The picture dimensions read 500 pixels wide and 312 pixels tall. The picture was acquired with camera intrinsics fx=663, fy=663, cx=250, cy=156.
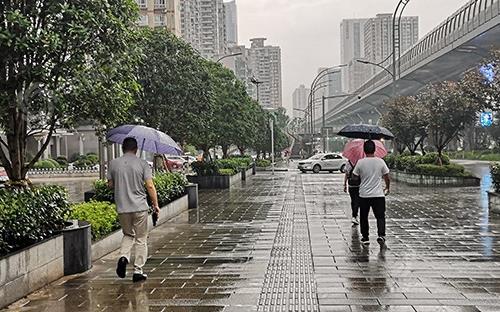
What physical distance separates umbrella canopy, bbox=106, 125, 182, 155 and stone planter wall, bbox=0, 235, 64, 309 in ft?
7.68

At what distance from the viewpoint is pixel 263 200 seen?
20422 mm

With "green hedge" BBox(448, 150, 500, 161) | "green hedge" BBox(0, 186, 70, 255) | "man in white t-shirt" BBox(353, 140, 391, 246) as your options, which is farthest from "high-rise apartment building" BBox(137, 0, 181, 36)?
"green hedge" BBox(0, 186, 70, 255)

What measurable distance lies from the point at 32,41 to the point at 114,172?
1.95 m

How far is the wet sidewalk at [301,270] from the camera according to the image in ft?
23.1

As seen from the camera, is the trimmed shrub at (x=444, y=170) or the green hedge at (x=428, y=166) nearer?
the trimmed shrub at (x=444, y=170)

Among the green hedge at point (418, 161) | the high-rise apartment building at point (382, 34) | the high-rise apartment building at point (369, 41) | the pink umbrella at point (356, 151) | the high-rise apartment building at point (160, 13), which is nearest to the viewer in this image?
the pink umbrella at point (356, 151)

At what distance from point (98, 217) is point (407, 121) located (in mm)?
22896

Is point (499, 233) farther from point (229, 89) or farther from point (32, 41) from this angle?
point (229, 89)

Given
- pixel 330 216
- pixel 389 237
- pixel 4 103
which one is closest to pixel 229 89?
pixel 330 216

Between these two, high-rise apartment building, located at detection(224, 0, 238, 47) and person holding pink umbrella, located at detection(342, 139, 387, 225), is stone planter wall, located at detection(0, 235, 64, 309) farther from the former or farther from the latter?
high-rise apartment building, located at detection(224, 0, 238, 47)

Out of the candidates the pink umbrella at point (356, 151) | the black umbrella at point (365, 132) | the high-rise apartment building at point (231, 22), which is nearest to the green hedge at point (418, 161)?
the black umbrella at point (365, 132)

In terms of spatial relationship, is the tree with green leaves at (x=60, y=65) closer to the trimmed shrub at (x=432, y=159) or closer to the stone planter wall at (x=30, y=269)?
the stone planter wall at (x=30, y=269)

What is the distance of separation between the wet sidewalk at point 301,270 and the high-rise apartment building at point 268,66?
339 ft

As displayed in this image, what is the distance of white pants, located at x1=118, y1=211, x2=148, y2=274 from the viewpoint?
8242mm
